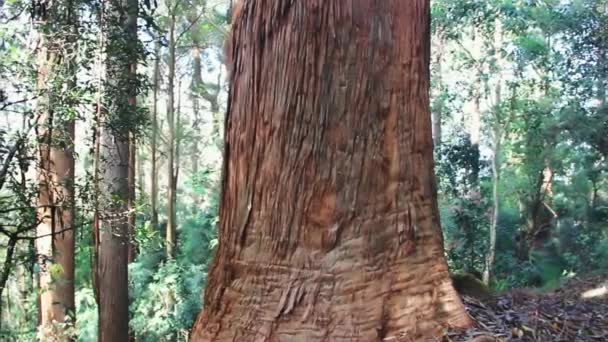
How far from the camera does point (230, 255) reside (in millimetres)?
2951

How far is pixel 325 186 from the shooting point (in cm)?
280

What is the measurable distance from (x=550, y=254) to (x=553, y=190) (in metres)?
1.86

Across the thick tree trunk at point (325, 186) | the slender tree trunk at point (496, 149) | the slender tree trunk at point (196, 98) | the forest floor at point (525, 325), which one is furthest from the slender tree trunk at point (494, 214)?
the thick tree trunk at point (325, 186)

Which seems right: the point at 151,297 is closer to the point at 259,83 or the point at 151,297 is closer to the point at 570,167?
the point at 570,167

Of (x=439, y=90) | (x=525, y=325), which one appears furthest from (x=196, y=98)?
(x=525, y=325)

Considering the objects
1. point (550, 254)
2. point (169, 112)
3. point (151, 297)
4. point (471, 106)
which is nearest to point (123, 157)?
point (151, 297)

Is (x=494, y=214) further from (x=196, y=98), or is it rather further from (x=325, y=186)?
(x=196, y=98)

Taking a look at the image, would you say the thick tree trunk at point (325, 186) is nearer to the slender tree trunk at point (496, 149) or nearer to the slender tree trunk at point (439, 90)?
the slender tree trunk at point (496, 149)

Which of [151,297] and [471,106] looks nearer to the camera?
[151,297]

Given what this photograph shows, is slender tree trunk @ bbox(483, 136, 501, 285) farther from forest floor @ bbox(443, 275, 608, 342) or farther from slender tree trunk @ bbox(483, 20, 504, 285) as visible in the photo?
forest floor @ bbox(443, 275, 608, 342)

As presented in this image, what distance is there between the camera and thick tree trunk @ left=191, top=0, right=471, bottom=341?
2.81 meters

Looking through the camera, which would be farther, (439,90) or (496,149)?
(439,90)

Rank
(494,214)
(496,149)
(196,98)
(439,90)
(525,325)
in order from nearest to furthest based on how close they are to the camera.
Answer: (525,325) < (496,149) < (494,214) < (439,90) < (196,98)

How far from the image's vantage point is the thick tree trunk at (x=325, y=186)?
2.81 m
